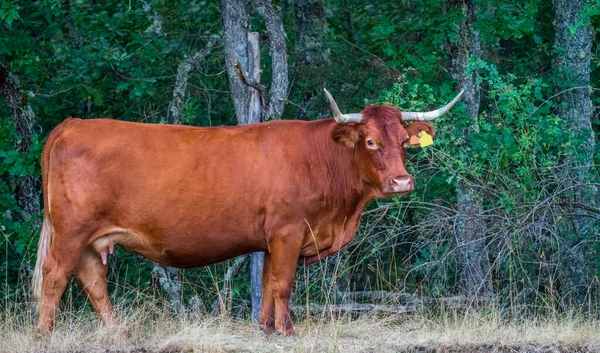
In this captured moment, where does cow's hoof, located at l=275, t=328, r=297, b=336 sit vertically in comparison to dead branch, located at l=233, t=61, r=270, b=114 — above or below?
below

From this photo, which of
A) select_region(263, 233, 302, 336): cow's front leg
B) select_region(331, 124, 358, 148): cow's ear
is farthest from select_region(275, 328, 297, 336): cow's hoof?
select_region(331, 124, 358, 148): cow's ear

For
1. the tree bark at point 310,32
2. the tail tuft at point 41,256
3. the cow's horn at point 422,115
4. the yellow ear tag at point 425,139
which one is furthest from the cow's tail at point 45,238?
the tree bark at point 310,32

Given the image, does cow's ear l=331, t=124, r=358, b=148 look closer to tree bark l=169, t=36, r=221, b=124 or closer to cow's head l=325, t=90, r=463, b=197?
cow's head l=325, t=90, r=463, b=197

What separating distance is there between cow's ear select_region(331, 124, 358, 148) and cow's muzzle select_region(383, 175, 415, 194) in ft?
2.06

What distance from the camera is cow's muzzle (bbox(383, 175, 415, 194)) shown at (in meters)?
8.97

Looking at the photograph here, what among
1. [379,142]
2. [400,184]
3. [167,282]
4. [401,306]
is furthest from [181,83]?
[400,184]

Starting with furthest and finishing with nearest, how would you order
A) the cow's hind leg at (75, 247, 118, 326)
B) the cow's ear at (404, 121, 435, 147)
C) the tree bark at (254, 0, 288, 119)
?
the tree bark at (254, 0, 288, 119) < the cow's ear at (404, 121, 435, 147) < the cow's hind leg at (75, 247, 118, 326)

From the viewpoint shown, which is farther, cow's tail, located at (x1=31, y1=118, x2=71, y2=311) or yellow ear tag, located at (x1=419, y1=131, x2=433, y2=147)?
yellow ear tag, located at (x1=419, y1=131, x2=433, y2=147)

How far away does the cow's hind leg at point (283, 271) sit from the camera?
9.16 m

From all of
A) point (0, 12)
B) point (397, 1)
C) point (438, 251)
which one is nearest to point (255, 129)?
point (438, 251)

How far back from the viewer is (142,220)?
29.9ft

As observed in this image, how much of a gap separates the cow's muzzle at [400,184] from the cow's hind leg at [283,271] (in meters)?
0.92

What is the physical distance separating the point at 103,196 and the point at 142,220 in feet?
1.31

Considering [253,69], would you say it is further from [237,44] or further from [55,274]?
[55,274]
